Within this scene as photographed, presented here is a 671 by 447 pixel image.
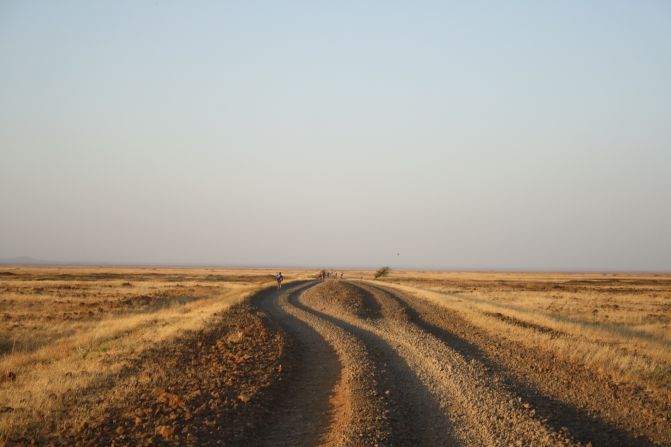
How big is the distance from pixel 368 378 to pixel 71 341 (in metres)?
15.9

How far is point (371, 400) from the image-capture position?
10.7 metres

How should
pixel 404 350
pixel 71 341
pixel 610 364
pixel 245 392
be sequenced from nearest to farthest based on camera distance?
pixel 245 392 < pixel 610 364 < pixel 404 350 < pixel 71 341

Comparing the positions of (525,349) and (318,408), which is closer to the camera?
(318,408)

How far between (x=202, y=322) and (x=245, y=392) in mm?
14231

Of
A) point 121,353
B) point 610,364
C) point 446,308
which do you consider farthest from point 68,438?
point 446,308

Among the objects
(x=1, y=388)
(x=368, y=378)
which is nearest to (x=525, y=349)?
(x=368, y=378)

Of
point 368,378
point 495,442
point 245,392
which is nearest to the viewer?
point 495,442

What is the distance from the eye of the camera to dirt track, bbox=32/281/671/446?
29.2 feet

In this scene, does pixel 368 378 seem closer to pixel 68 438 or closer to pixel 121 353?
pixel 68 438

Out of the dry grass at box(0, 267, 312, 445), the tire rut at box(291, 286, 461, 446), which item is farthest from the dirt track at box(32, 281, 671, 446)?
the dry grass at box(0, 267, 312, 445)

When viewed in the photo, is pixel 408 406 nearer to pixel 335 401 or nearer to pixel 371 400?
pixel 371 400

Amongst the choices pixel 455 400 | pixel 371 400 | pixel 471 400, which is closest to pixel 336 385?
pixel 371 400

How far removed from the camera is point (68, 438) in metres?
8.79

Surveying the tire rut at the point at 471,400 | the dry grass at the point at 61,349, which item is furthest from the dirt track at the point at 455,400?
the dry grass at the point at 61,349
